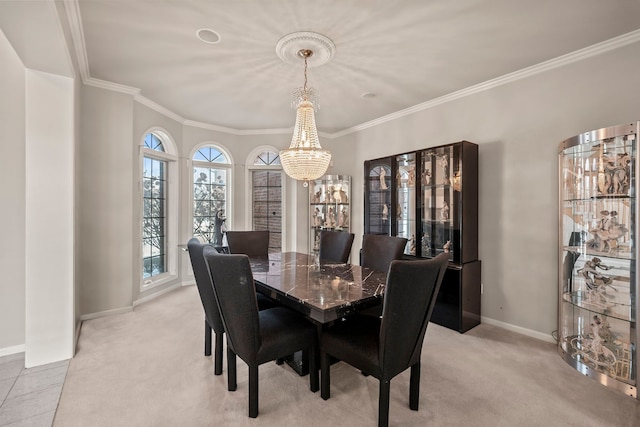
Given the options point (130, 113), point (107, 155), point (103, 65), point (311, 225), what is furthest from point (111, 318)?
point (311, 225)

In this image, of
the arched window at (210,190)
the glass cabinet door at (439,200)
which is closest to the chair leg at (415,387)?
the glass cabinet door at (439,200)

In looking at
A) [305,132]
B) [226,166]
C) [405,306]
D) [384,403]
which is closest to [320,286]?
[405,306]

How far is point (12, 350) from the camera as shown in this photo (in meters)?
2.60

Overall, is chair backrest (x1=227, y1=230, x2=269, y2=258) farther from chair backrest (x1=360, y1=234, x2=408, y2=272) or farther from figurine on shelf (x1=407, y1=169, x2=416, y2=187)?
figurine on shelf (x1=407, y1=169, x2=416, y2=187)

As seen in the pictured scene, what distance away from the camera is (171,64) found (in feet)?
9.54

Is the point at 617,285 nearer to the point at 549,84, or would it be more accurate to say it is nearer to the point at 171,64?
the point at 549,84

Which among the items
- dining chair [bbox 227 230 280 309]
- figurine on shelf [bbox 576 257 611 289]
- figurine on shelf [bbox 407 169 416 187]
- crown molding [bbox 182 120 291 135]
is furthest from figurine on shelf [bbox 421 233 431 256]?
crown molding [bbox 182 120 291 135]

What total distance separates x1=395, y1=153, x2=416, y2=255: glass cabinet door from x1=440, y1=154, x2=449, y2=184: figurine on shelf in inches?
14.6

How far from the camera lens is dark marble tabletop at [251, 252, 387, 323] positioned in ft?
5.68

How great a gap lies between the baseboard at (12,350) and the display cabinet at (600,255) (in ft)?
15.2

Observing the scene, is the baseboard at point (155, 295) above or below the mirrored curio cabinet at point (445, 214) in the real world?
below

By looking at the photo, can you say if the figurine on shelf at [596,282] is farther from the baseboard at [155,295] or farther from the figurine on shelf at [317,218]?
the baseboard at [155,295]

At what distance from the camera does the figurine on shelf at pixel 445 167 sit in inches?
132

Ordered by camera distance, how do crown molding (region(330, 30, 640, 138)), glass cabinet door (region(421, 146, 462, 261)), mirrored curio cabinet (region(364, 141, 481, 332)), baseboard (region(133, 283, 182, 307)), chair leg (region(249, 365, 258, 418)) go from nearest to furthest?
chair leg (region(249, 365, 258, 418))
crown molding (region(330, 30, 640, 138))
mirrored curio cabinet (region(364, 141, 481, 332))
glass cabinet door (region(421, 146, 462, 261))
baseboard (region(133, 283, 182, 307))
